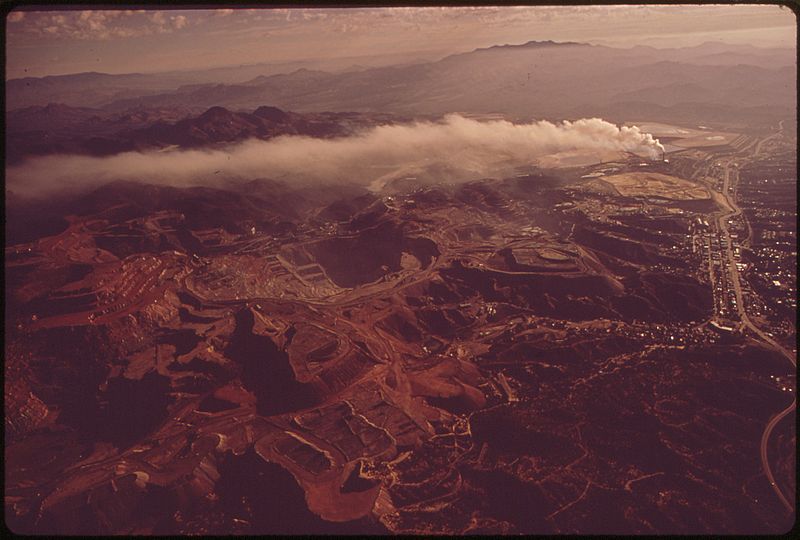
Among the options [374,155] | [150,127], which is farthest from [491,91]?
[150,127]

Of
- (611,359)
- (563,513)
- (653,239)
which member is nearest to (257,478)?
(563,513)

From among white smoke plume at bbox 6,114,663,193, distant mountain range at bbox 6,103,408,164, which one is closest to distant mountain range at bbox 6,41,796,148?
distant mountain range at bbox 6,103,408,164

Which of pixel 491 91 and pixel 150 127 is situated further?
pixel 491 91

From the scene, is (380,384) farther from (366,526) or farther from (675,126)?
(675,126)

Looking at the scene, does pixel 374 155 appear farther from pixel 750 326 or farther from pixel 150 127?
pixel 750 326

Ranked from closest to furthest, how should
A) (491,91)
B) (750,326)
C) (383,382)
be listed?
(383,382)
(750,326)
(491,91)

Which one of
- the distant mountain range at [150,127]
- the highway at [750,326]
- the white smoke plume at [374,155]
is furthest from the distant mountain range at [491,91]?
the highway at [750,326]
